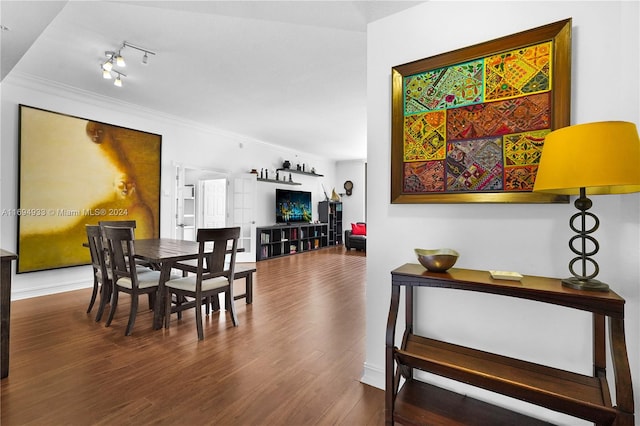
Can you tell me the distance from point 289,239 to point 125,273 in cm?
A: 521

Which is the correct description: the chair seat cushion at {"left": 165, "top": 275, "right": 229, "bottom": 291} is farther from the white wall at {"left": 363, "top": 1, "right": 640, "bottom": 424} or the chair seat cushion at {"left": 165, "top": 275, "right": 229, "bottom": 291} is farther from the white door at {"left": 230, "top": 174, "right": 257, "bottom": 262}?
the white door at {"left": 230, "top": 174, "right": 257, "bottom": 262}

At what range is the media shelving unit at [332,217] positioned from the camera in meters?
9.39

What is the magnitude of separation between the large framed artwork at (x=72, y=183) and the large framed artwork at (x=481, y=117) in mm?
4416

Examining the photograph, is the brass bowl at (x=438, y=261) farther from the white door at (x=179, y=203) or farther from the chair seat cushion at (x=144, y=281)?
the white door at (x=179, y=203)

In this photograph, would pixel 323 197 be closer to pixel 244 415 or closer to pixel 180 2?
pixel 180 2

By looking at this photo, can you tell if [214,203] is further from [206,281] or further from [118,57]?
[206,281]

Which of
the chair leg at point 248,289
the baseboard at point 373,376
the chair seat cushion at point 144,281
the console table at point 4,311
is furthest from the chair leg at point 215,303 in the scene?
the baseboard at point 373,376

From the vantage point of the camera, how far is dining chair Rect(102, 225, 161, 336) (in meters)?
2.80

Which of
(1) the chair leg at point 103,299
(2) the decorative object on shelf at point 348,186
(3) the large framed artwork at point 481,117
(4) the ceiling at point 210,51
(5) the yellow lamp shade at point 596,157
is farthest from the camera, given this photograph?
(2) the decorative object on shelf at point 348,186

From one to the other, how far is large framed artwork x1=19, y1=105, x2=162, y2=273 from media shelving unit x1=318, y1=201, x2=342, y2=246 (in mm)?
5231

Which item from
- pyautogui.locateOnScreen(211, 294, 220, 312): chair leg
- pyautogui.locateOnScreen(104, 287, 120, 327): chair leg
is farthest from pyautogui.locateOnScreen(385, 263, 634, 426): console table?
pyautogui.locateOnScreen(104, 287, 120, 327): chair leg

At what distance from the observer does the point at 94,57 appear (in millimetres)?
3346

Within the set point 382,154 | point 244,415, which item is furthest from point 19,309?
point 382,154

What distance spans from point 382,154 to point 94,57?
3426 mm
